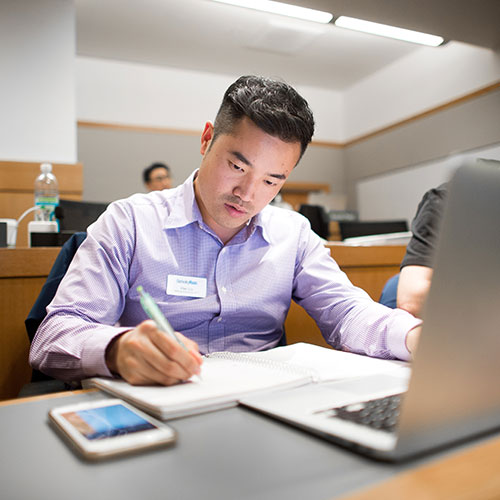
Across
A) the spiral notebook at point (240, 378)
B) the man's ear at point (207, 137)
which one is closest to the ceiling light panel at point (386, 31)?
the man's ear at point (207, 137)

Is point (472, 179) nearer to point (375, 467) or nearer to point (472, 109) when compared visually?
point (375, 467)

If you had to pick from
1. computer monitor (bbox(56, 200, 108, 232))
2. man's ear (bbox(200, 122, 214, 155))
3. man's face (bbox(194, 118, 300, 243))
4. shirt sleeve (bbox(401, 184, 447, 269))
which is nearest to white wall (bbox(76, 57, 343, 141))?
computer monitor (bbox(56, 200, 108, 232))

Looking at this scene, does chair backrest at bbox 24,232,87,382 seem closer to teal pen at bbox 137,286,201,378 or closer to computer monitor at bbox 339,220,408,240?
teal pen at bbox 137,286,201,378

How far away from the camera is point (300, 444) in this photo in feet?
1.50

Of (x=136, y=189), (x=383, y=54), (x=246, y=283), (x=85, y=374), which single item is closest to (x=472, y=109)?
(x=383, y=54)

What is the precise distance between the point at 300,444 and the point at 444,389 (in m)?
0.15

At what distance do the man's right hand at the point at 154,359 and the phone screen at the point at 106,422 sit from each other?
0.08 m

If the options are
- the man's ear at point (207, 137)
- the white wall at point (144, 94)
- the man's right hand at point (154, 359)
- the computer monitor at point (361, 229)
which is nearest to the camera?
the man's right hand at point (154, 359)

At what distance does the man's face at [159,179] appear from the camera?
15.0 feet

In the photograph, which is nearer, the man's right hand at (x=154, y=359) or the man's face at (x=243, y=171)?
the man's right hand at (x=154, y=359)

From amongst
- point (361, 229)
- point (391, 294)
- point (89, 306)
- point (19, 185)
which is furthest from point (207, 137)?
point (19, 185)

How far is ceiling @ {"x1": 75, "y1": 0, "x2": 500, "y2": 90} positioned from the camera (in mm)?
3613

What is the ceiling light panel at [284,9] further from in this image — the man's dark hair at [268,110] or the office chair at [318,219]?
the man's dark hair at [268,110]

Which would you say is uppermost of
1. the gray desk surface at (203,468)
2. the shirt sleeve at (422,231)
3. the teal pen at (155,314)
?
the shirt sleeve at (422,231)
